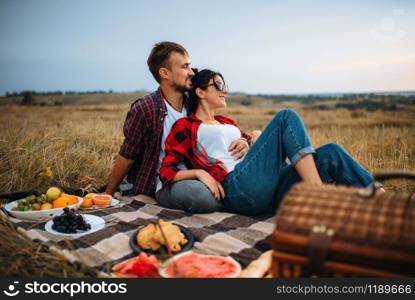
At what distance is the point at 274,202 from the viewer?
382 cm

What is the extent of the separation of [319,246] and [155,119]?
2825 mm

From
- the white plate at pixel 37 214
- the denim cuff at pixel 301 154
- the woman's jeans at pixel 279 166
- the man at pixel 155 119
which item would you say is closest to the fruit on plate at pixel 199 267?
the woman's jeans at pixel 279 166

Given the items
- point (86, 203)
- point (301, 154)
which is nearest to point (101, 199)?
point (86, 203)

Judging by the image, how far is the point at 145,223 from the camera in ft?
11.7

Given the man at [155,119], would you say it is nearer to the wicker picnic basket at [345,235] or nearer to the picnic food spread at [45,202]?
the picnic food spread at [45,202]

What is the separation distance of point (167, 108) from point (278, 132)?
1577 mm

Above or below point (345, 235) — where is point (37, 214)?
below

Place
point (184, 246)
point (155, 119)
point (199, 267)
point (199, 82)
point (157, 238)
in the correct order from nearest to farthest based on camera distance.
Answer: point (199, 267) → point (157, 238) → point (184, 246) → point (199, 82) → point (155, 119)

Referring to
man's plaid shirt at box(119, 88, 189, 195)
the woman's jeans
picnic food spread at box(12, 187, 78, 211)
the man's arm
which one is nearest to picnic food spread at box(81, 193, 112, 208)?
picnic food spread at box(12, 187, 78, 211)

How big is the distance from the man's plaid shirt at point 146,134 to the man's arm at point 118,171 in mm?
65

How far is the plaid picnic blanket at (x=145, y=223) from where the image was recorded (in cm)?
288


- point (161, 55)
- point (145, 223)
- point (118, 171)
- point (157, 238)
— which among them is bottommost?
point (145, 223)

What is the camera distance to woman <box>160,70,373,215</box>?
331 centimetres

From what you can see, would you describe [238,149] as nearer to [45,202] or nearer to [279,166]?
[279,166]
